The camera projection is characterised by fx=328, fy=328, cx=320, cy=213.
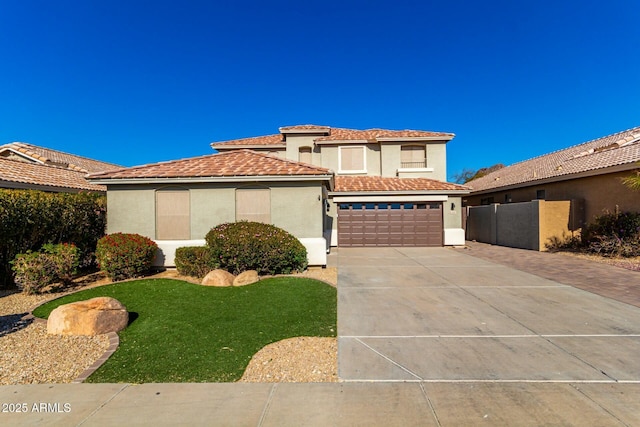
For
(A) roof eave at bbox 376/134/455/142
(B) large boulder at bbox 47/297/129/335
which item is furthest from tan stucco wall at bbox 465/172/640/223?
(B) large boulder at bbox 47/297/129/335

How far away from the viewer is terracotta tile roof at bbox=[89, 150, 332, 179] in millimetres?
11797

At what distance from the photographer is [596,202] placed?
1514 cm

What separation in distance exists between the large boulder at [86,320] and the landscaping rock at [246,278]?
136 inches

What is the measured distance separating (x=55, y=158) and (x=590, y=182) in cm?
3304

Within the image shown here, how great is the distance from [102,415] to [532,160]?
30.2m

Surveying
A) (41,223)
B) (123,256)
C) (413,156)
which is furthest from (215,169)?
(413,156)

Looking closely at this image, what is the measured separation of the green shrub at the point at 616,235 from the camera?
12719mm

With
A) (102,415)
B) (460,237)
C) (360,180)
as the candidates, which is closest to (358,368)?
(102,415)

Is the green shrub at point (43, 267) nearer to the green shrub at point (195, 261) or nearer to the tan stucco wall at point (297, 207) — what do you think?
the green shrub at point (195, 261)

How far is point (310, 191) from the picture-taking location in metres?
12.0

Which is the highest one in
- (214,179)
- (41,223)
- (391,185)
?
(391,185)

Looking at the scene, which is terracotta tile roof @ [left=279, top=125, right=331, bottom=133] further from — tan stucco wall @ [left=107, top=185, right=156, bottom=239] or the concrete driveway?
the concrete driveway

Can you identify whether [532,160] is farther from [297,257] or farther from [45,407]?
[45,407]

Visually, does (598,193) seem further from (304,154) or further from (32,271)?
(32,271)
